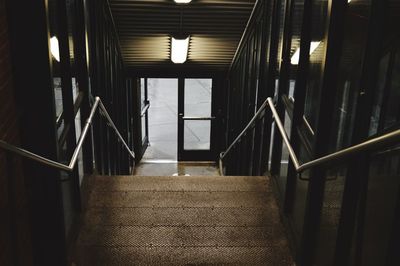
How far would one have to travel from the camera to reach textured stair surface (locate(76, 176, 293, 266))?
374cm

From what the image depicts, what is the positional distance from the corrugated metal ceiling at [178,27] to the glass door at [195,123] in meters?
2.28

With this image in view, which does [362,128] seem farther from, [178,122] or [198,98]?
[198,98]

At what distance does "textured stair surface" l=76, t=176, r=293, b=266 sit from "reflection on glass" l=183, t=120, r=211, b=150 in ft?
23.6

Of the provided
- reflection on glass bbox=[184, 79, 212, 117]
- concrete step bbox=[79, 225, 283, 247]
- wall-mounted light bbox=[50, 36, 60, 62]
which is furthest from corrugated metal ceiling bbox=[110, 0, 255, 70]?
reflection on glass bbox=[184, 79, 212, 117]

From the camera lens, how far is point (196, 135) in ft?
44.0

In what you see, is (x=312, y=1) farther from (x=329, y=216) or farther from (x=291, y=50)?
(x=329, y=216)

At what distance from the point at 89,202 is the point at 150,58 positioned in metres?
4.56

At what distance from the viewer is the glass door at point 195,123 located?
11.2m

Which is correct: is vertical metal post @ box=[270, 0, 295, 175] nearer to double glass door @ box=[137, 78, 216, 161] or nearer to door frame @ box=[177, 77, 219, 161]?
double glass door @ box=[137, 78, 216, 161]

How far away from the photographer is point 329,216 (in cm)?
351

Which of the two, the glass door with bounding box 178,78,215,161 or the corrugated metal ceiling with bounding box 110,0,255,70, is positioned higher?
the corrugated metal ceiling with bounding box 110,0,255,70

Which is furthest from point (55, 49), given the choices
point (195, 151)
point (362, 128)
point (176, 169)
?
point (195, 151)

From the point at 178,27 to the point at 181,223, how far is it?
3780 mm

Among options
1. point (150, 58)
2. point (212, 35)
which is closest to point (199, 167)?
point (150, 58)
